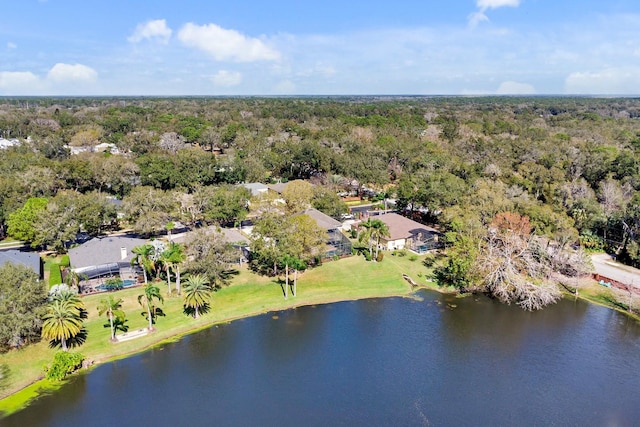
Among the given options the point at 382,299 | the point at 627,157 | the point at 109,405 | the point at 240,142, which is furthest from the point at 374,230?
the point at 240,142

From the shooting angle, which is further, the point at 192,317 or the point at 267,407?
the point at 192,317

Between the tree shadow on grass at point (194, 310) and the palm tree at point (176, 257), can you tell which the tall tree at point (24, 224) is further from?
the tree shadow on grass at point (194, 310)

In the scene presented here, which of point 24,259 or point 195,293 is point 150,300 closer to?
point 195,293

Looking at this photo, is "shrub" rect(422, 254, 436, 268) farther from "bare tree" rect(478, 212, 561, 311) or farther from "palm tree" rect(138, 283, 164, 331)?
"palm tree" rect(138, 283, 164, 331)

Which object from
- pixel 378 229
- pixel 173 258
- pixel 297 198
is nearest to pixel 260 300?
pixel 173 258

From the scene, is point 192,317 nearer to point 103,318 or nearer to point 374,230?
point 103,318

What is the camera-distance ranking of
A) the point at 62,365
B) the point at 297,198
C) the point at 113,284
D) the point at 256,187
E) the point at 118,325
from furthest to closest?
the point at 256,187 → the point at 297,198 → the point at 113,284 → the point at 118,325 → the point at 62,365
